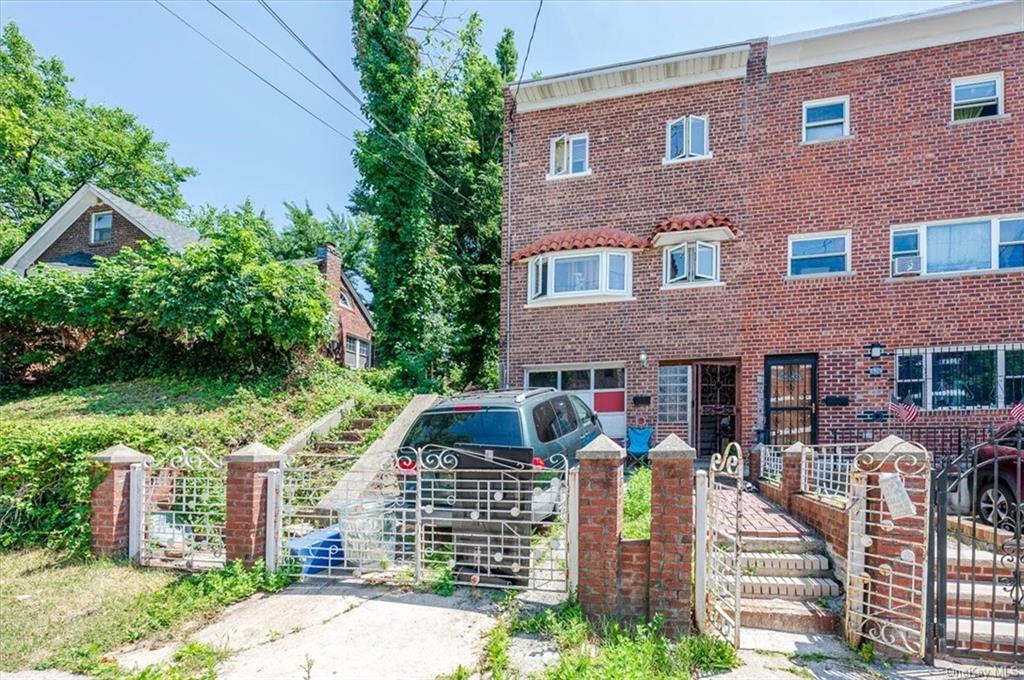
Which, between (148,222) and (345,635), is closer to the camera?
(345,635)

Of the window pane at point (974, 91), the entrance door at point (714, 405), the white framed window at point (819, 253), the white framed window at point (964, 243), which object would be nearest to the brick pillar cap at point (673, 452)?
the white framed window at point (819, 253)

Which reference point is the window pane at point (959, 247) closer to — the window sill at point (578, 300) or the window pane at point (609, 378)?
the window sill at point (578, 300)

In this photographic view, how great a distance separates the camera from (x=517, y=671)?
160 inches

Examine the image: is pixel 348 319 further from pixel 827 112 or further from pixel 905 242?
pixel 905 242

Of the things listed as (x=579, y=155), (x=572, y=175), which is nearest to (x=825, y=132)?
(x=579, y=155)

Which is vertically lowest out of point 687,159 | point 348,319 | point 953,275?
point 348,319

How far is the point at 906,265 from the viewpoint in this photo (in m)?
11.0

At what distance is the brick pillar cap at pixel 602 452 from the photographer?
16.1ft

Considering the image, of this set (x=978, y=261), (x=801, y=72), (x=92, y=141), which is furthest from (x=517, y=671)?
(x=92, y=141)

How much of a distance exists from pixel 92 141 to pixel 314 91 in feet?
75.3

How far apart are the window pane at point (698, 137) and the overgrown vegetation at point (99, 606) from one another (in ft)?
38.3

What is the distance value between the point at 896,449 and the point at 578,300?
8.62 meters

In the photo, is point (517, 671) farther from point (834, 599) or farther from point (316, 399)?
point (316, 399)

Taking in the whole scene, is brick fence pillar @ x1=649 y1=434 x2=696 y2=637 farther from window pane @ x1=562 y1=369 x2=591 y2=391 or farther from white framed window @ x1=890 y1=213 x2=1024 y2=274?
white framed window @ x1=890 y1=213 x2=1024 y2=274
